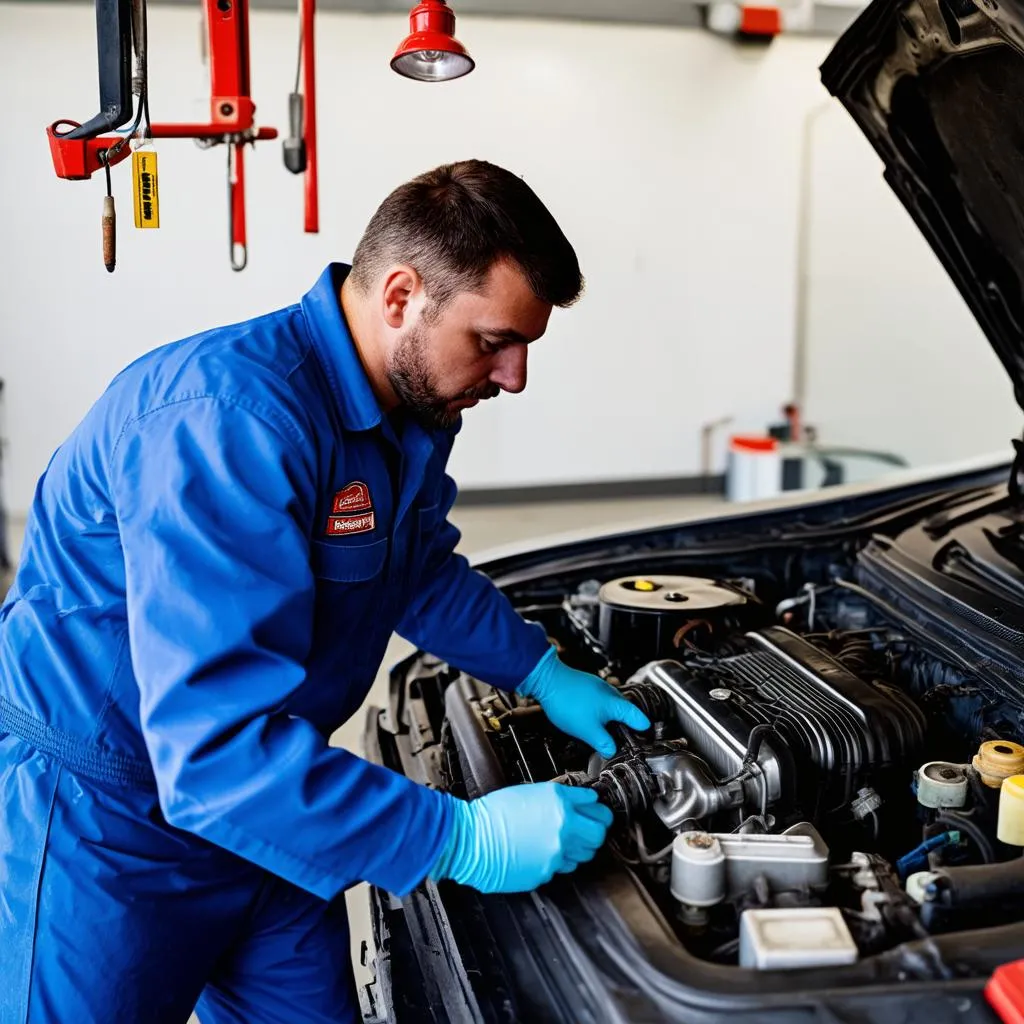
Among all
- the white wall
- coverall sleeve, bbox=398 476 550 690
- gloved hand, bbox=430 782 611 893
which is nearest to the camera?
gloved hand, bbox=430 782 611 893

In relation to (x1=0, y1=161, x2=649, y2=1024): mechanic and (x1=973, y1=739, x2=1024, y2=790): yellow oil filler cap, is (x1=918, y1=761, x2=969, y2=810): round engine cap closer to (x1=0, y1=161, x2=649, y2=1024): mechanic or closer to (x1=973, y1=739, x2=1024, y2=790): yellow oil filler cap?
(x1=973, y1=739, x2=1024, y2=790): yellow oil filler cap

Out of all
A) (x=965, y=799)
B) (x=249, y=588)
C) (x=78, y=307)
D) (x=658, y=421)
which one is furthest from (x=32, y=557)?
(x=658, y=421)

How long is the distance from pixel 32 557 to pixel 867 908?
111 cm

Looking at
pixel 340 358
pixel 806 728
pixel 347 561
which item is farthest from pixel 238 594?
pixel 806 728

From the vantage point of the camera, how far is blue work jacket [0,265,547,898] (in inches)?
41.3

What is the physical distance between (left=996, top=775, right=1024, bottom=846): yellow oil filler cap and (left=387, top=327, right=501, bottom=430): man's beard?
0.78 meters

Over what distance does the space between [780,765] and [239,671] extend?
0.68 meters

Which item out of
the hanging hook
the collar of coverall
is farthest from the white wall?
the collar of coverall

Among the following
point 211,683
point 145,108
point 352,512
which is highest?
point 145,108

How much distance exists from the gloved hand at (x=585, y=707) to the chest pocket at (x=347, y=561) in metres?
0.41

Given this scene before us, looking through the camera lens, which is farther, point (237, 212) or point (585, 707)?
point (237, 212)

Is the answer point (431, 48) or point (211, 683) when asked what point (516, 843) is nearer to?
point (211, 683)

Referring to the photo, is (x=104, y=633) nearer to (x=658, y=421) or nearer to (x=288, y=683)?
(x=288, y=683)

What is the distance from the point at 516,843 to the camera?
114cm
